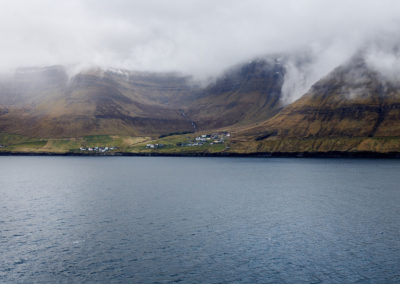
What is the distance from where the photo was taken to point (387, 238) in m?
68.2

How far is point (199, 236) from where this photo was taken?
69.8m

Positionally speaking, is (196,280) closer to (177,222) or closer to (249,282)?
(249,282)

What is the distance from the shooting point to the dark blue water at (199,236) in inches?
2063

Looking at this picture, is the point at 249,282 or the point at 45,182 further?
the point at 45,182

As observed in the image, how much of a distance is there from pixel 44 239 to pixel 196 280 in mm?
31529

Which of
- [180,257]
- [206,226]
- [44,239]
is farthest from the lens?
[206,226]

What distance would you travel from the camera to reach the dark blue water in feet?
172

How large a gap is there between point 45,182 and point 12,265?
106 metres

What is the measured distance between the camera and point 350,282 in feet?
163

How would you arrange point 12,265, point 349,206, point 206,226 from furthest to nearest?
point 349,206
point 206,226
point 12,265

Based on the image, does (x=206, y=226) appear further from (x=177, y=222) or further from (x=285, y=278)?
(x=285, y=278)

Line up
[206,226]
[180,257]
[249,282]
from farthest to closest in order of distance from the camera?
[206,226] → [180,257] → [249,282]

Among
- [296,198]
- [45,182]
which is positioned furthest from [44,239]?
[45,182]

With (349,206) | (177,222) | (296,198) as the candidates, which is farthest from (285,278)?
(296,198)
